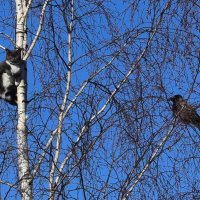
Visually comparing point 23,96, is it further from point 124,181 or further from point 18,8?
point 124,181

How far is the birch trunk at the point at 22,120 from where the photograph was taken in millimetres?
4117

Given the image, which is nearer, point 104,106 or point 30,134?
point 30,134

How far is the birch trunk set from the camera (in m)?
4.12

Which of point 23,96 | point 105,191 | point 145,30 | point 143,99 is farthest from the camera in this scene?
point 23,96

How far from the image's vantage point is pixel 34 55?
5379 mm

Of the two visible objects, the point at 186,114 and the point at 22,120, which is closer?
the point at 186,114

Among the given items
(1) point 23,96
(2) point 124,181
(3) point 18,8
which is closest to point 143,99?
(2) point 124,181

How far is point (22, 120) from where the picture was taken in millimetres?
4879

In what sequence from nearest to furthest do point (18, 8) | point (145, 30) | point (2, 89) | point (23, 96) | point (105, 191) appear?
1. point (105, 191)
2. point (145, 30)
3. point (23, 96)
4. point (18, 8)
5. point (2, 89)

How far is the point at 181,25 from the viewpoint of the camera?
164 inches

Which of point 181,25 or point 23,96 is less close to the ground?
point 23,96

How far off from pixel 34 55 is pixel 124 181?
1749 millimetres

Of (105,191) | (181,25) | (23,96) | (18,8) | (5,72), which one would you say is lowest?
(105,191)

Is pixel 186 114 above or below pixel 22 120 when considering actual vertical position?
below
